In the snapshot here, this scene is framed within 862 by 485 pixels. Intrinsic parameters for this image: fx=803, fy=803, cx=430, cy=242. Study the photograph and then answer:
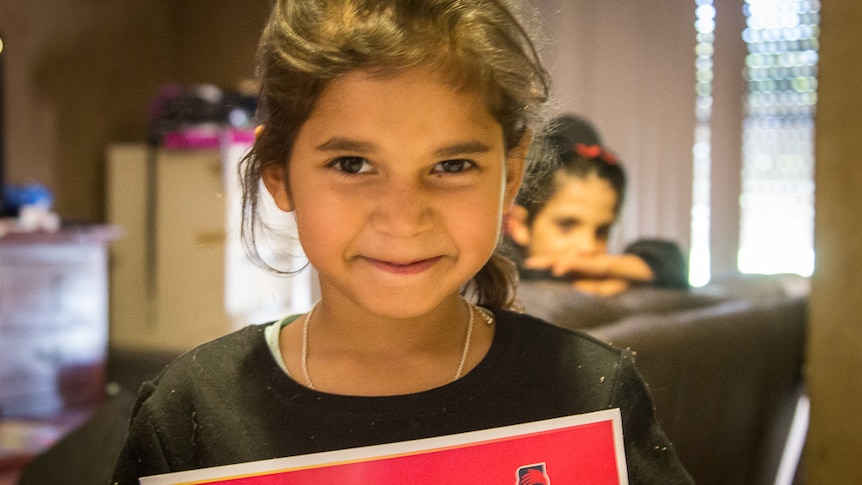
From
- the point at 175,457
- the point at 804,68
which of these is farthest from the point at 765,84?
the point at 175,457

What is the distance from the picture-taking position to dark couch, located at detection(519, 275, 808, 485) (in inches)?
23.2

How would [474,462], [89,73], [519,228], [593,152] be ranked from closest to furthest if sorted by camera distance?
1. [474,462]
2. [519,228]
3. [593,152]
4. [89,73]

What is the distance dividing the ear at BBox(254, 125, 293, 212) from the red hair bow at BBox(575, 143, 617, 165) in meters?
0.36

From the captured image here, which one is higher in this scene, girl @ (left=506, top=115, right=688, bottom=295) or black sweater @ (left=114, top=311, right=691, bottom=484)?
girl @ (left=506, top=115, right=688, bottom=295)

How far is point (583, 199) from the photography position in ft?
2.61

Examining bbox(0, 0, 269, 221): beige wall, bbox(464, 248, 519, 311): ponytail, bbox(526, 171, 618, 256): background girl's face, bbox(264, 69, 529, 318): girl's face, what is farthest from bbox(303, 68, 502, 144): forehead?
bbox(0, 0, 269, 221): beige wall

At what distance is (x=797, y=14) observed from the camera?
0.54 metres

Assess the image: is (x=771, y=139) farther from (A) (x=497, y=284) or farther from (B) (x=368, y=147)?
(B) (x=368, y=147)

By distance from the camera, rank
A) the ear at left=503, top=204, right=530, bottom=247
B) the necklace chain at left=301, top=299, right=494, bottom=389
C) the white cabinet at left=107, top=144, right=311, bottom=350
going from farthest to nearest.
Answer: the white cabinet at left=107, top=144, right=311, bottom=350 → the ear at left=503, top=204, right=530, bottom=247 → the necklace chain at left=301, top=299, right=494, bottom=389

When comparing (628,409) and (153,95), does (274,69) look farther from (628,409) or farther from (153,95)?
(153,95)

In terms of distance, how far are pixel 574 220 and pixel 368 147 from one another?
38 cm

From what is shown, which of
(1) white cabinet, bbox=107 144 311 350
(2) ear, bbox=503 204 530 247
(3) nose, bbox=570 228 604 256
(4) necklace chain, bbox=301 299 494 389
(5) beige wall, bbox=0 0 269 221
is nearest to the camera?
(4) necklace chain, bbox=301 299 494 389

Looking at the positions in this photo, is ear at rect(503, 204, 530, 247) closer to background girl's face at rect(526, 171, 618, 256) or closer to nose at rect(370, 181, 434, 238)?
background girl's face at rect(526, 171, 618, 256)

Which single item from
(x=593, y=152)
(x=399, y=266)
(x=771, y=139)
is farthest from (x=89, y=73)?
(x=399, y=266)
